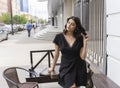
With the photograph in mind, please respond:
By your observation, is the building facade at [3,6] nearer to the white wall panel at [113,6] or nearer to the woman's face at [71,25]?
the white wall panel at [113,6]

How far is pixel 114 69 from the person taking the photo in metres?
5.78

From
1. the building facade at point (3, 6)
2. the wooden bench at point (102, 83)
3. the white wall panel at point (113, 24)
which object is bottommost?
the wooden bench at point (102, 83)

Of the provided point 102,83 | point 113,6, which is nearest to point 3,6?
point 113,6

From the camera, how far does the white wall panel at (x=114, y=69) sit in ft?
17.9

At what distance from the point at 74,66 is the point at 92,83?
3.08ft

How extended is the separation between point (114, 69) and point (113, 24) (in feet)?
2.76

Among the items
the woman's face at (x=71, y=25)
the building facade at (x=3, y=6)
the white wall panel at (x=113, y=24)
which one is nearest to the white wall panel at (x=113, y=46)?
the white wall panel at (x=113, y=24)

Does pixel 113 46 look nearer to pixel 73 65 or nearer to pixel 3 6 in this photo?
pixel 73 65

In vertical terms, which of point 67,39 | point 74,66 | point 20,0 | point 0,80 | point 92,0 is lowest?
point 0,80

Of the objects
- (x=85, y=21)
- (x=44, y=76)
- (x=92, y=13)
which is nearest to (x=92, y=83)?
(x=44, y=76)

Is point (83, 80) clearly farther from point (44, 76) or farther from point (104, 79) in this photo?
point (44, 76)

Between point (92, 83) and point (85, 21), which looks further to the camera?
point (85, 21)

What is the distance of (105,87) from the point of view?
4.79 m

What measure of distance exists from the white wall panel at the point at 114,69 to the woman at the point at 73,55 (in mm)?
1040
